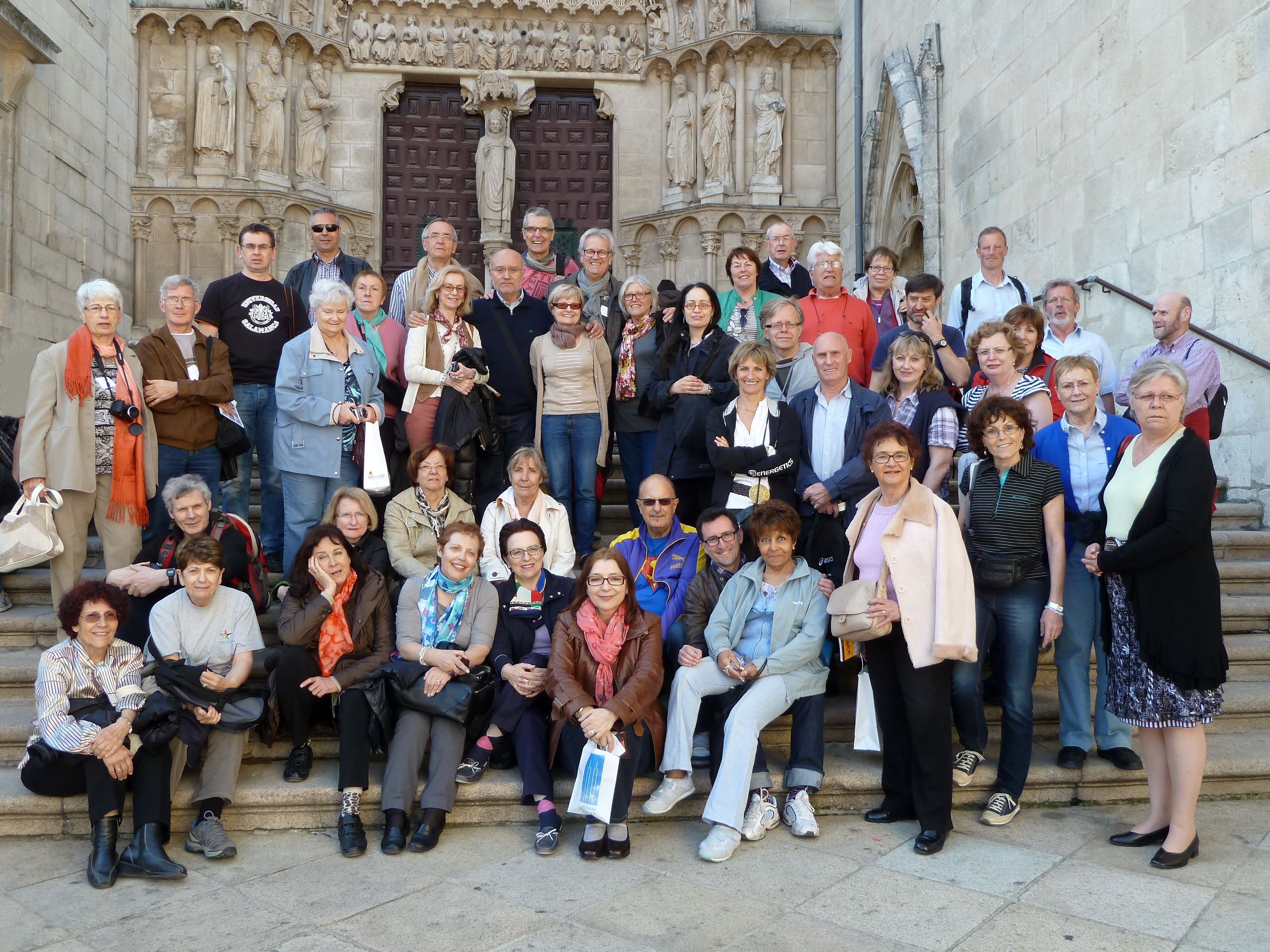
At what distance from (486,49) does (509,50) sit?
271 millimetres

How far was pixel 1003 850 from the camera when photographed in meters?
3.65

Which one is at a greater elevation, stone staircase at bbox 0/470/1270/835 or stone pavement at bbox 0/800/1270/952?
stone staircase at bbox 0/470/1270/835

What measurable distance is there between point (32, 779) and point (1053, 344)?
5.10 m

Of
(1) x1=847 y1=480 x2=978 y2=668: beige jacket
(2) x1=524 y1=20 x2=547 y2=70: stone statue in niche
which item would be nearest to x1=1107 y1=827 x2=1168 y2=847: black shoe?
(1) x1=847 y1=480 x2=978 y2=668: beige jacket

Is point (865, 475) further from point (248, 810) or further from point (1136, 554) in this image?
point (248, 810)

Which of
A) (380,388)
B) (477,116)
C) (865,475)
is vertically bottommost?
(865,475)

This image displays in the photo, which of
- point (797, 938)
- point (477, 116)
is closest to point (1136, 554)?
point (797, 938)

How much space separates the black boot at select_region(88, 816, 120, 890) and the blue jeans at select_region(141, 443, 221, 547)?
5.59ft

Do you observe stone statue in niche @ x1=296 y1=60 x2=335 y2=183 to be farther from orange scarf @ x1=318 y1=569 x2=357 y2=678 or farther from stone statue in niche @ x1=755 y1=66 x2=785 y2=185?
orange scarf @ x1=318 y1=569 x2=357 y2=678

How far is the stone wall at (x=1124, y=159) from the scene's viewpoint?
238 inches

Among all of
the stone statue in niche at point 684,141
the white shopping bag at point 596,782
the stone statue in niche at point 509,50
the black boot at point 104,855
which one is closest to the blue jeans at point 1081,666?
the white shopping bag at point 596,782

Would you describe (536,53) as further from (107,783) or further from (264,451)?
(107,783)

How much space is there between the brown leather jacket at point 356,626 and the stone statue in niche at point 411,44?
962cm

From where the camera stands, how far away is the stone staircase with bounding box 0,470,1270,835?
396 centimetres
